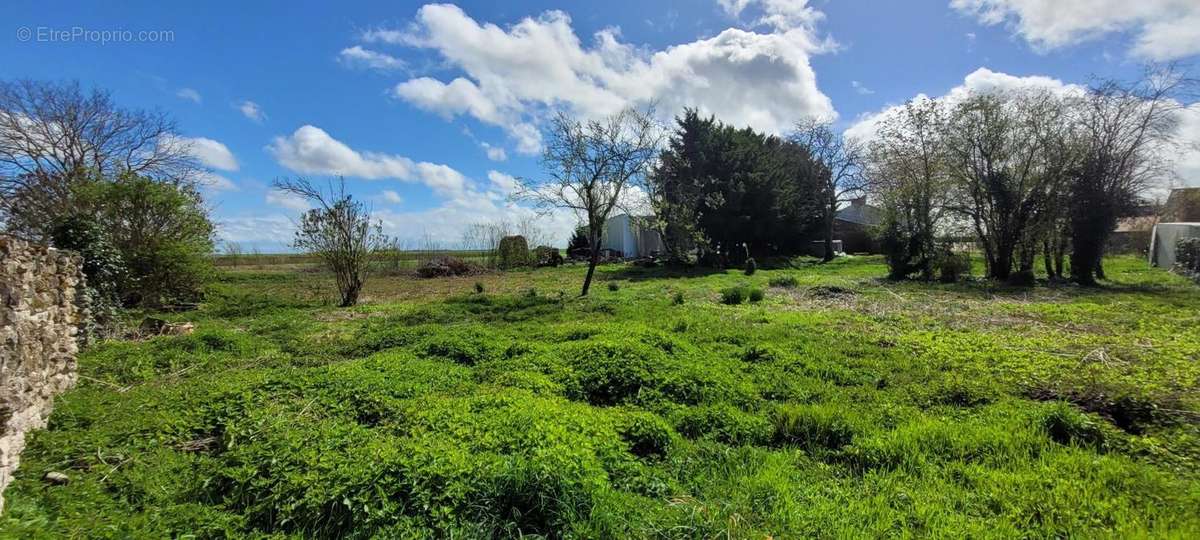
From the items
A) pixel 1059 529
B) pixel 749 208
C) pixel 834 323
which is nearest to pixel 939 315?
pixel 834 323

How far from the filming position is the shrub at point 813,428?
3.65 meters

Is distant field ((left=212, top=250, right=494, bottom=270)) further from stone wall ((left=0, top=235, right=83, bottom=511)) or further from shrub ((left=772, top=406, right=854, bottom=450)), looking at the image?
shrub ((left=772, top=406, right=854, bottom=450))

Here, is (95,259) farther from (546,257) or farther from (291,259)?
(291,259)

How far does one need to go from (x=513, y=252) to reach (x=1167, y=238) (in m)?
29.1

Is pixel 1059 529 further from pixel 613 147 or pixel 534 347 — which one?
pixel 613 147

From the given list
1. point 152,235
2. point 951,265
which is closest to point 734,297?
point 951,265

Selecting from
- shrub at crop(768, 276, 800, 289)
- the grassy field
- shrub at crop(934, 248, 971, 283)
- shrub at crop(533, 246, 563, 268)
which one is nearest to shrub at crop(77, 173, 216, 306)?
the grassy field

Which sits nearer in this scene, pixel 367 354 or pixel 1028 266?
pixel 367 354

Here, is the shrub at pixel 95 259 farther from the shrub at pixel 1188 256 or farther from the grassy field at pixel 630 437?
the shrub at pixel 1188 256

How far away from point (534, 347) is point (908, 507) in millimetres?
4523

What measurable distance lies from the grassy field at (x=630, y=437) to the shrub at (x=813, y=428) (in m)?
0.02

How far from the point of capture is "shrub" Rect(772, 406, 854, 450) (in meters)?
3.65

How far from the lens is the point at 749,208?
972 inches

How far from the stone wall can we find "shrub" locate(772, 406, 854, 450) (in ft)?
16.0
